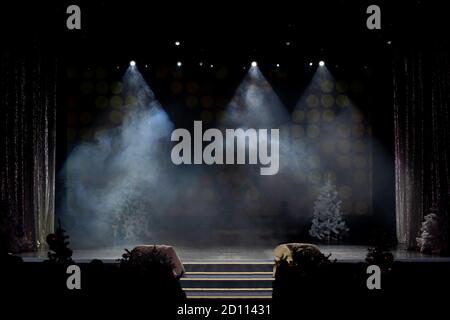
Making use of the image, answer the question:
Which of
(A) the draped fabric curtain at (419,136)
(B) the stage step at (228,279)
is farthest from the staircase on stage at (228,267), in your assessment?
(A) the draped fabric curtain at (419,136)

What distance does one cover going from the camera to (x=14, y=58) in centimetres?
1016

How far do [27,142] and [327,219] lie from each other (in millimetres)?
6401

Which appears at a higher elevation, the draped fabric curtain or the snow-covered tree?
the draped fabric curtain

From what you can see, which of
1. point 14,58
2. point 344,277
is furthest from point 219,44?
point 344,277

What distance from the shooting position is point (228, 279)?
307 inches

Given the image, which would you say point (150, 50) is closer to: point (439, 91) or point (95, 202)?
point (95, 202)

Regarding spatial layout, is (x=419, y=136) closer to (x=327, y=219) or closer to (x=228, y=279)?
(x=327, y=219)

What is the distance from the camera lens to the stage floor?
867 centimetres

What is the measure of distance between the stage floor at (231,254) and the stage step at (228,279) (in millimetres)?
272

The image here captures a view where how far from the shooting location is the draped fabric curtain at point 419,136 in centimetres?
1003

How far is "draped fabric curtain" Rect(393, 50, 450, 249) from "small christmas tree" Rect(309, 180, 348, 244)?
49.1 inches

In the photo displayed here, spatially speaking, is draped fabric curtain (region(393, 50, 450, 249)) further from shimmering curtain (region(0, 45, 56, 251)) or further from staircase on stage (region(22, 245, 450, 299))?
shimmering curtain (region(0, 45, 56, 251))

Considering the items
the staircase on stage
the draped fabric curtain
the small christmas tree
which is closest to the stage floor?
the staircase on stage

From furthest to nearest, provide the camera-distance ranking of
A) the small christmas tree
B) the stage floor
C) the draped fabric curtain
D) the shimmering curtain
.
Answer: the small christmas tree, the shimmering curtain, the draped fabric curtain, the stage floor
